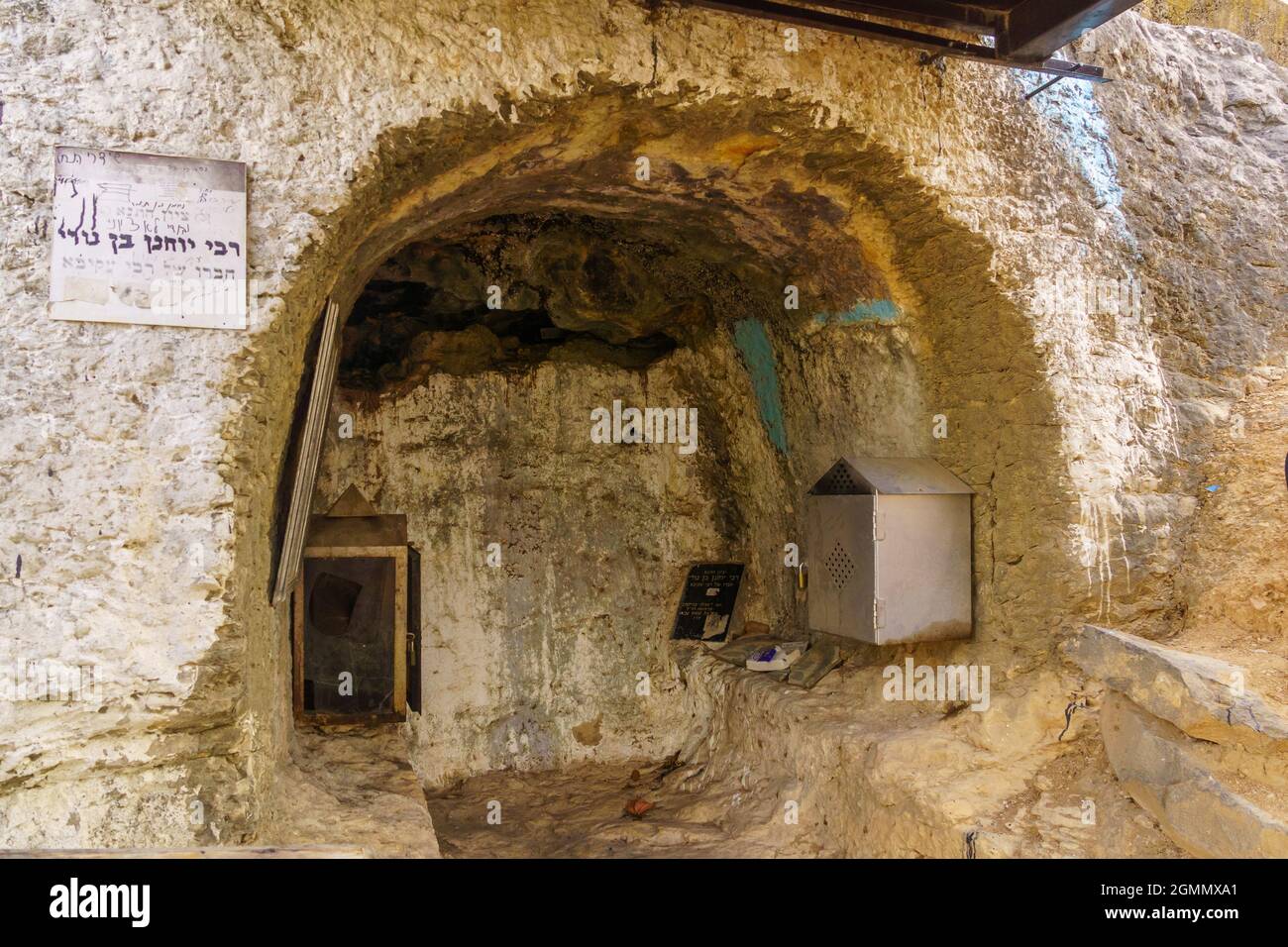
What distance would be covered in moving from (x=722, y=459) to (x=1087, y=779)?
3231 mm

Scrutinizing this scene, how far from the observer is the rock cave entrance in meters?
4.25

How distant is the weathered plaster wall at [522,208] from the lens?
3.09 metres

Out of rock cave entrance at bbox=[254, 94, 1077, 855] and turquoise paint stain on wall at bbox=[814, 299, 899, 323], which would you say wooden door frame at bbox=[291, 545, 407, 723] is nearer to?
rock cave entrance at bbox=[254, 94, 1077, 855]

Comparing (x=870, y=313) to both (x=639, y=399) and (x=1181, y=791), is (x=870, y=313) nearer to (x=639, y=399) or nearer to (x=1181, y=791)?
(x=639, y=399)

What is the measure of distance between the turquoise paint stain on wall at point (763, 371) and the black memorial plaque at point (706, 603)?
101 cm

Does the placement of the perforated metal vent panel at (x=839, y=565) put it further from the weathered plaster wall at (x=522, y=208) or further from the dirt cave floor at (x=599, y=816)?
the dirt cave floor at (x=599, y=816)

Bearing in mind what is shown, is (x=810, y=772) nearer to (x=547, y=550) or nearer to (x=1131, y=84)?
(x=547, y=550)

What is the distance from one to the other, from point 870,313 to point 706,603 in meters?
2.40

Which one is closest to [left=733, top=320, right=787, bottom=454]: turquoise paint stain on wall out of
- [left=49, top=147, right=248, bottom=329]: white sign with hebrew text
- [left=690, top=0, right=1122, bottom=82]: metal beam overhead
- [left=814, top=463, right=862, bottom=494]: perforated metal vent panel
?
[left=814, top=463, right=862, bottom=494]: perforated metal vent panel

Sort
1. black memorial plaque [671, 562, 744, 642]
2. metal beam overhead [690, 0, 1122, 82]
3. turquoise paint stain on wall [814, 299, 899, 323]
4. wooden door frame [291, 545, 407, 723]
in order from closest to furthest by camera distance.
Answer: metal beam overhead [690, 0, 1122, 82] < turquoise paint stain on wall [814, 299, 899, 323] < wooden door frame [291, 545, 407, 723] < black memorial plaque [671, 562, 744, 642]

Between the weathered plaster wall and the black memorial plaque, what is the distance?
Answer: 68.9 inches

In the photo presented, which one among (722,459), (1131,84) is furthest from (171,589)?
(1131,84)

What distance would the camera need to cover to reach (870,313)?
15.8 ft

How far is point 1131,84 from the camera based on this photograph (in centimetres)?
473
